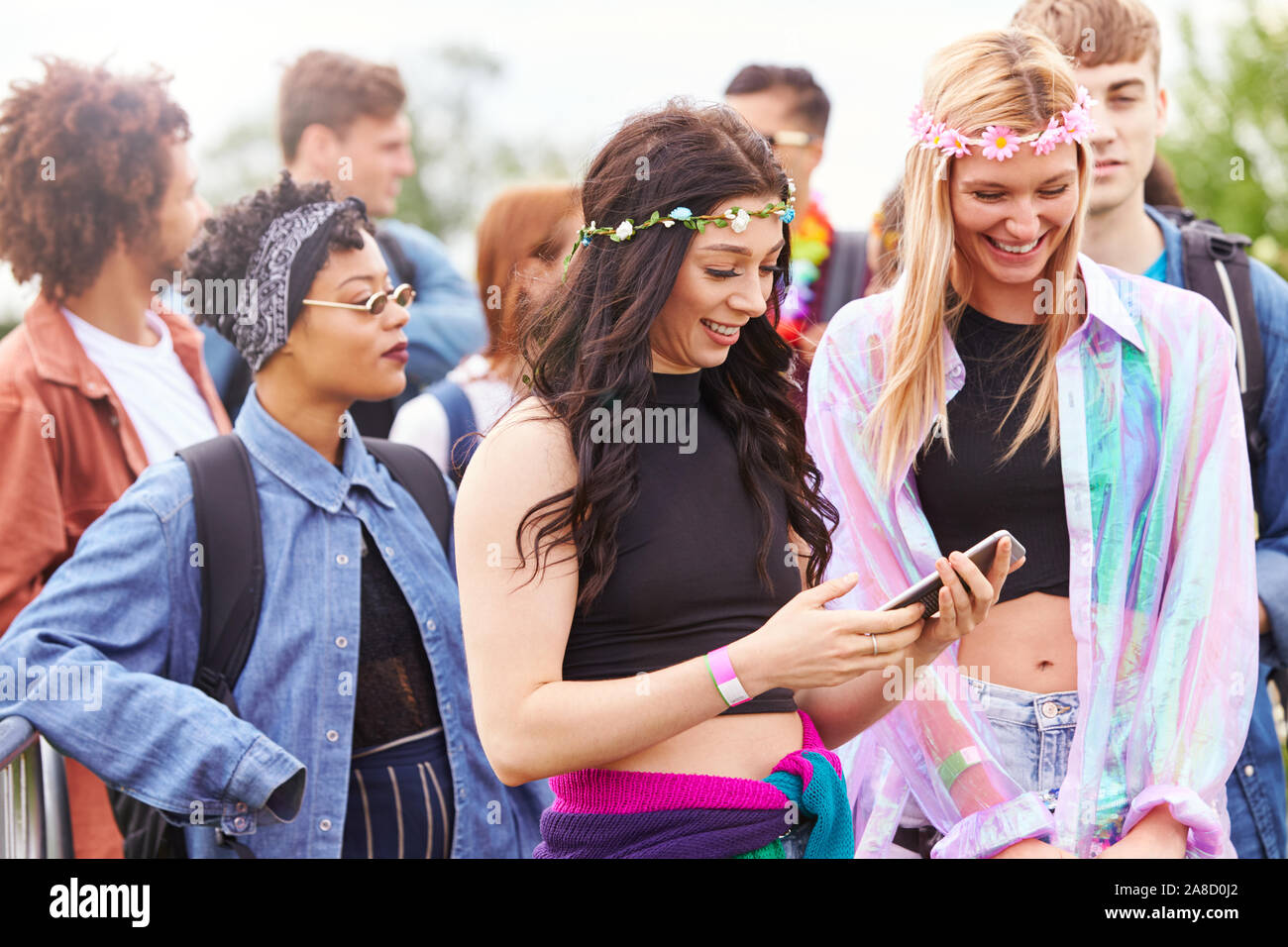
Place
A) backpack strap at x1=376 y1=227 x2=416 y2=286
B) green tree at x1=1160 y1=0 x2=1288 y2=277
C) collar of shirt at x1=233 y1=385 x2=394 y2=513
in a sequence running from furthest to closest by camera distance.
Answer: green tree at x1=1160 y1=0 x2=1288 y2=277 → backpack strap at x1=376 y1=227 x2=416 y2=286 → collar of shirt at x1=233 y1=385 x2=394 y2=513

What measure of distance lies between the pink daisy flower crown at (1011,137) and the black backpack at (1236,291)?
2.60 feet

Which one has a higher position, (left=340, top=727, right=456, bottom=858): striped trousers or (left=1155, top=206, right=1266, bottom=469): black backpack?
(left=1155, top=206, right=1266, bottom=469): black backpack

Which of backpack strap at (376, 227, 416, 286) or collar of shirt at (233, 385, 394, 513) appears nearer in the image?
collar of shirt at (233, 385, 394, 513)

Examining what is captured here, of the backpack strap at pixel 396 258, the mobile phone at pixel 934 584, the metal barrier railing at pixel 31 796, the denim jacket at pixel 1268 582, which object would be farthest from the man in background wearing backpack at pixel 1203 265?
the metal barrier railing at pixel 31 796

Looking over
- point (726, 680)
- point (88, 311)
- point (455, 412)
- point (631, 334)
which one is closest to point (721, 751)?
point (726, 680)

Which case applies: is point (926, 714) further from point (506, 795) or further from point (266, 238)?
point (266, 238)

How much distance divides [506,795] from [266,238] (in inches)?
61.1

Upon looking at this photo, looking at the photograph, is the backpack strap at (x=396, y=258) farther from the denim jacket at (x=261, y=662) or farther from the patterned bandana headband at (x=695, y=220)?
the patterned bandana headband at (x=695, y=220)

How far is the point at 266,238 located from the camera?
3.62m

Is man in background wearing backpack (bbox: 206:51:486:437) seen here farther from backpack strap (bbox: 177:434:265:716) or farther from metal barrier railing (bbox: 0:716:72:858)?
metal barrier railing (bbox: 0:716:72:858)

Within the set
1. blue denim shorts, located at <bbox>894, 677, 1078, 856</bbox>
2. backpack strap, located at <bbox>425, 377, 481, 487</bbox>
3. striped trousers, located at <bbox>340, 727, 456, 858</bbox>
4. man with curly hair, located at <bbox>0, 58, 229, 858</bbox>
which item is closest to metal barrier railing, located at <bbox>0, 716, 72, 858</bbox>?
man with curly hair, located at <bbox>0, 58, 229, 858</bbox>

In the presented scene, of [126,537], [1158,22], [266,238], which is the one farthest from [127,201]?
[1158,22]

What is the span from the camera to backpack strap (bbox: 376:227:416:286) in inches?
195

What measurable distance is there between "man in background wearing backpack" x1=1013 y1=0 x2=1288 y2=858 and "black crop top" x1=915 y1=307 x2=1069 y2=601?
775 millimetres
